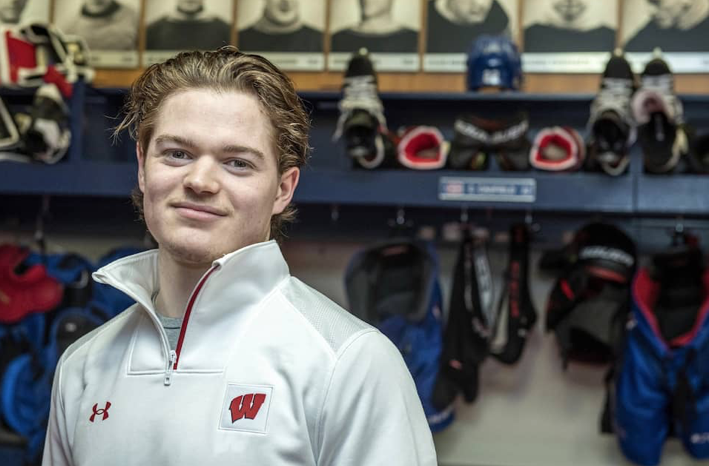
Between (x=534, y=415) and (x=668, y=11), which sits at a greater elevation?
(x=668, y=11)

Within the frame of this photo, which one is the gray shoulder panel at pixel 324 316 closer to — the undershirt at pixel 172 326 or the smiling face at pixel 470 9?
the undershirt at pixel 172 326

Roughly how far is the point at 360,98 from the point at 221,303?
5.63 ft

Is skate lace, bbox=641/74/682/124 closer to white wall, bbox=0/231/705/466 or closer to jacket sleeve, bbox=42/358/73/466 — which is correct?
white wall, bbox=0/231/705/466

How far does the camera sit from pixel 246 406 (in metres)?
0.96

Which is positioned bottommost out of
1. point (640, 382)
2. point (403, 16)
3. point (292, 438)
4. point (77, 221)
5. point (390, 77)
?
point (640, 382)

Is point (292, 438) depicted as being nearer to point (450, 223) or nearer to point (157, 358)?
point (157, 358)

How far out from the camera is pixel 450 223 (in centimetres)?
302

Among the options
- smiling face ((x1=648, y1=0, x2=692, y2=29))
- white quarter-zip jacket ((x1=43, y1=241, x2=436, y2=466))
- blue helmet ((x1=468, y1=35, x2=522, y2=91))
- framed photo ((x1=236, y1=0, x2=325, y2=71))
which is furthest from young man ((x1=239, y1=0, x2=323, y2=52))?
white quarter-zip jacket ((x1=43, y1=241, x2=436, y2=466))

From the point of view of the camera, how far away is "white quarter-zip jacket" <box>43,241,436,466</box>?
0.94 m

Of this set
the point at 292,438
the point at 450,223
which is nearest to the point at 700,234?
the point at 450,223

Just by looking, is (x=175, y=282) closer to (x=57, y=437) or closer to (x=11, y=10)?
(x=57, y=437)

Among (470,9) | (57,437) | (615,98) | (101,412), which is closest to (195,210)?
(101,412)

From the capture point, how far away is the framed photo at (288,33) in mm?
3213

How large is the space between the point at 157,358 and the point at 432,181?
168 cm
